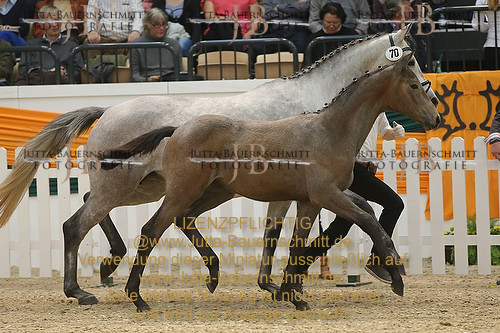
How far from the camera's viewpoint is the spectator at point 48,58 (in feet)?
32.1

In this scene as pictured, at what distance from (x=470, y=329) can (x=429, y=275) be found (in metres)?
3.35

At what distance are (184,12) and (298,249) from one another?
5505 mm

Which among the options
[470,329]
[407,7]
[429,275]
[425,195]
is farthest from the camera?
[407,7]

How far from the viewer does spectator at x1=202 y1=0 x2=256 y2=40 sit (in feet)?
33.0

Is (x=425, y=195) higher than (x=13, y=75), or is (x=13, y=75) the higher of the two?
(x=13, y=75)

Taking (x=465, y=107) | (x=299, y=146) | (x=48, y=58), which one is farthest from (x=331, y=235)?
(x=48, y=58)

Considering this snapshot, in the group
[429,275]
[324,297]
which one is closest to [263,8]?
[429,275]

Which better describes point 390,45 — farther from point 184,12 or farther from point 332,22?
point 184,12

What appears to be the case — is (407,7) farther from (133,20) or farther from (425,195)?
(133,20)

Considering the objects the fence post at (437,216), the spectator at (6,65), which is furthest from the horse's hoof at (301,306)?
the spectator at (6,65)

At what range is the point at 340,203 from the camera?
209 inches

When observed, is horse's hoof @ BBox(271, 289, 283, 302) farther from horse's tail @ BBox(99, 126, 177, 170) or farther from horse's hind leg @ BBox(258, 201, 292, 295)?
horse's tail @ BBox(99, 126, 177, 170)

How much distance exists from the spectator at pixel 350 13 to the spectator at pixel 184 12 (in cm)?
148

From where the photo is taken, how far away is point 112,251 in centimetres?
702
